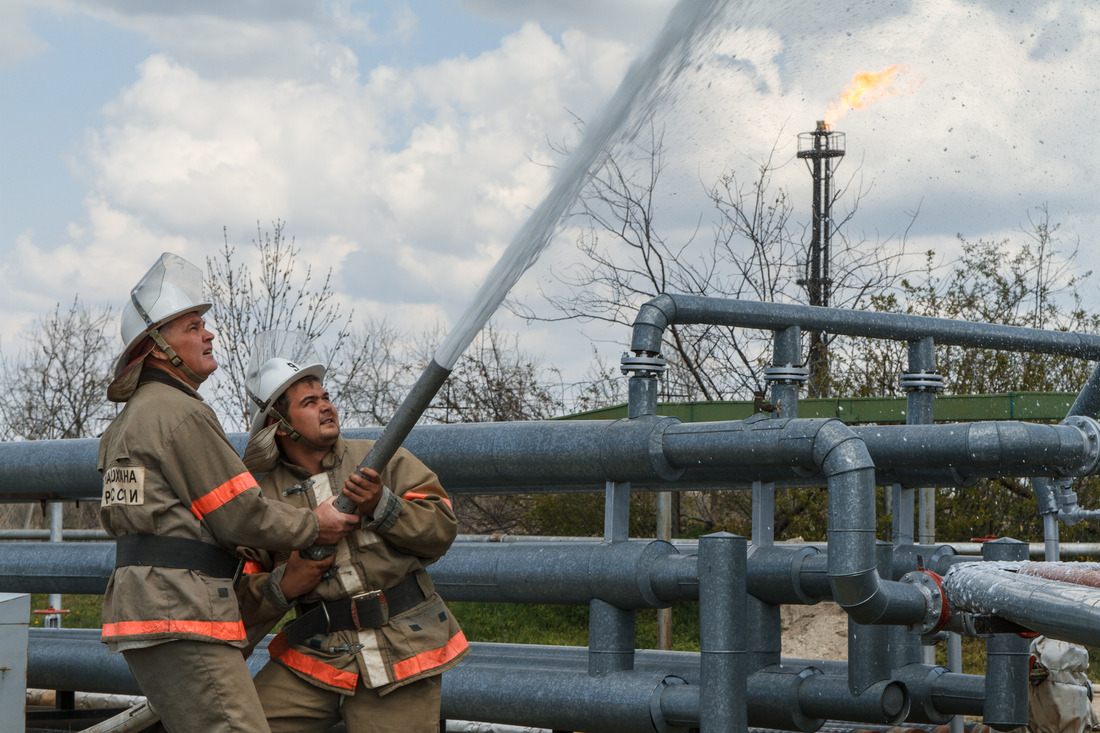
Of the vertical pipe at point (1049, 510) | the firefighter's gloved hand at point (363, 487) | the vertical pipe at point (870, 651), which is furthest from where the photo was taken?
the vertical pipe at point (1049, 510)

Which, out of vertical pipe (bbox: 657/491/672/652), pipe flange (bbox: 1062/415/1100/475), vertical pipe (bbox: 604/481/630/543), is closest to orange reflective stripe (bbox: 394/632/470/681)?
vertical pipe (bbox: 604/481/630/543)

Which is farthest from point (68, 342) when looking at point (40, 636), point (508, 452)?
point (508, 452)

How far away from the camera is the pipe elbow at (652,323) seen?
4.64m

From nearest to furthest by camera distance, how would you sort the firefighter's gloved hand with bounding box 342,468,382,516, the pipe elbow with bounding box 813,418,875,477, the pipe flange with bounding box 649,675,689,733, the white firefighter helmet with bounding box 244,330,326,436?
A: the firefighter's gloved hand with bounding box 342,468,382,516 < the white firefighter helmet with bounding box 244,330,326,436 < the pipe elbow with bounding box 813,418,875,477 < the pipe flange with bounding box 649,675,689,733

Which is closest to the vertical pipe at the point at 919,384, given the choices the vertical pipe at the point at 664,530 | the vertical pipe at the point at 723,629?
the vertical pipe at the point at 723,629

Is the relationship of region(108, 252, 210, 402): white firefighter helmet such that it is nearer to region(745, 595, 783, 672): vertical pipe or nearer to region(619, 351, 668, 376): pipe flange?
region(619, 351, 668, 376): pipe flange

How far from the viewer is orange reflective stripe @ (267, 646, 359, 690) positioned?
3.56m

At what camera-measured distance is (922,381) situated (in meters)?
5.20

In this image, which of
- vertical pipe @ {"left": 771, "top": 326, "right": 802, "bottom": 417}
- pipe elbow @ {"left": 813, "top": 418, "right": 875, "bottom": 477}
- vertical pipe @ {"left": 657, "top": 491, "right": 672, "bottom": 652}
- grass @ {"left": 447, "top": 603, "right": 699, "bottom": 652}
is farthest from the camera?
grass @ {"left": 447, "top": 603, "right": 699, "bottom": 652}

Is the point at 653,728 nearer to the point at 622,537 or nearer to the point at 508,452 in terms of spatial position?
the point at 622,537

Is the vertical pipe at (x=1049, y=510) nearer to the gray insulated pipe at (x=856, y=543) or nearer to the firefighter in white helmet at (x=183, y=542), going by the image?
the gray insulated pipe at (x=856, y=543)

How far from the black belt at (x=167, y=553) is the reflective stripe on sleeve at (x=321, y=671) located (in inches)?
15.3

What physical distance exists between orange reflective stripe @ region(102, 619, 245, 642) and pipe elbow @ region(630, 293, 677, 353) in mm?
1944

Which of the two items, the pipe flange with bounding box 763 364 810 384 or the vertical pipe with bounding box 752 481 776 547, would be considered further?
the pipe flange with bounding box 763 364 810 384
